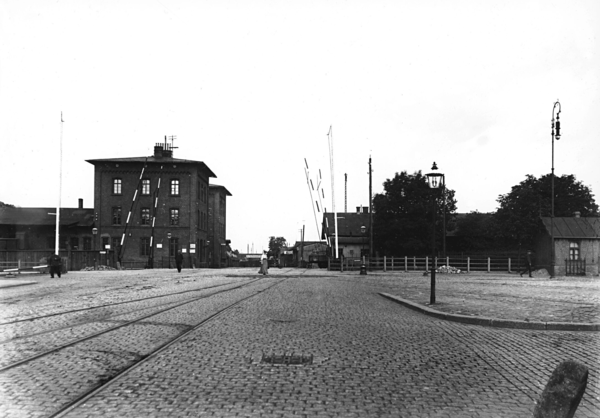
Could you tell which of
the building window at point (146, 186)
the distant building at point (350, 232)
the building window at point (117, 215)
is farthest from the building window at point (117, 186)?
the distant building at point (350, 232)

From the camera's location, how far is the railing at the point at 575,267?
42656 millimetres

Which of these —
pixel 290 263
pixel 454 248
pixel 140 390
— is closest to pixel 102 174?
pixel 290 263

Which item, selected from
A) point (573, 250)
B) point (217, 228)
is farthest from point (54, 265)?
point (217, 228)

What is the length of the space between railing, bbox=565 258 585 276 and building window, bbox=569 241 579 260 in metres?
1.08

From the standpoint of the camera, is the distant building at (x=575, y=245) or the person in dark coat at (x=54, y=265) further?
the distant building at (x=575, y=245)

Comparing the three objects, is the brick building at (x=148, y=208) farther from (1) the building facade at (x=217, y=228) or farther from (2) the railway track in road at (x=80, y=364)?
(2) the railway track in road at (x=80, y=364)

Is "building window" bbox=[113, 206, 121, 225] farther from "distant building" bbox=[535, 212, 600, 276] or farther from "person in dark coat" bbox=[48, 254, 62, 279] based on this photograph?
"distant building" bbox=[535, 212, 600, 276]

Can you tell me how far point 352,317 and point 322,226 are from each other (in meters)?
79.3

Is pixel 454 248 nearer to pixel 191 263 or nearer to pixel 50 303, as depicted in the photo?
pixel 191 263

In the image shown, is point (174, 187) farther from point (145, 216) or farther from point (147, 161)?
point (145, 216)

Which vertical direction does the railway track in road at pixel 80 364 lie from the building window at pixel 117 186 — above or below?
below

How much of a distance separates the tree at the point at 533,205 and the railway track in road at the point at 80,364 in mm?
46903

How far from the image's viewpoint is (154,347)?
788cm

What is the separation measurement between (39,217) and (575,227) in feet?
182
